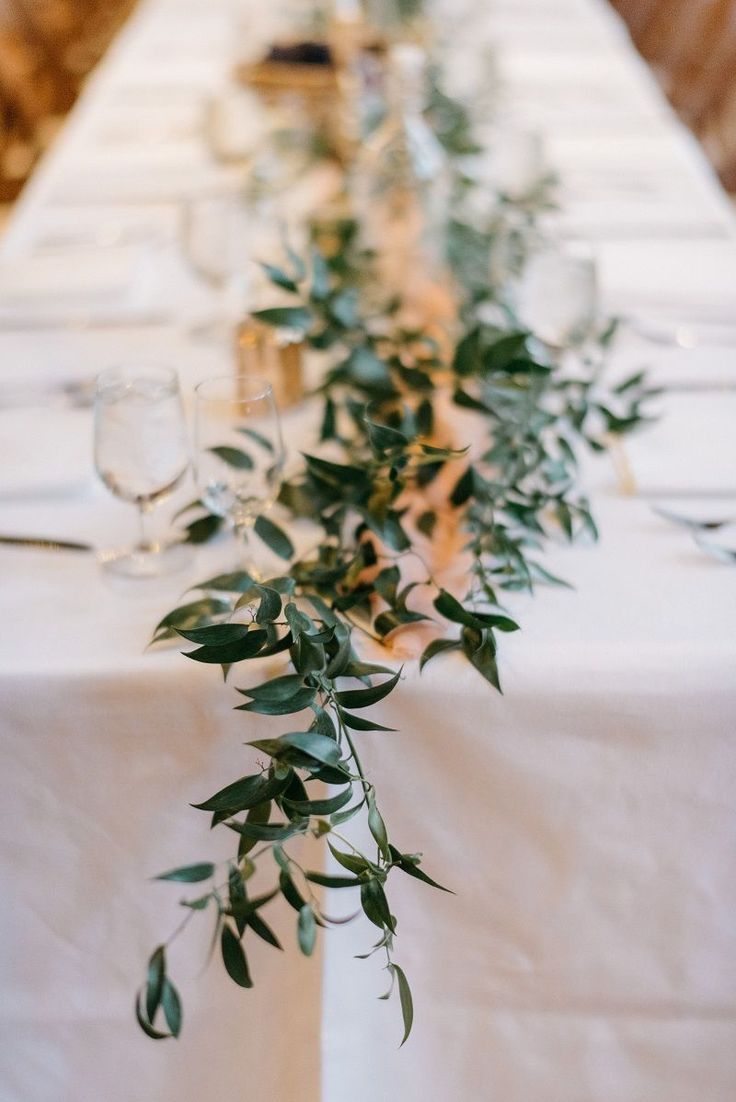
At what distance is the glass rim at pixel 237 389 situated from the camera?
0.91 meters

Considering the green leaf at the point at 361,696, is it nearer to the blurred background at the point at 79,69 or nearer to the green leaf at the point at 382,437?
the green leaf at the point at 382,437

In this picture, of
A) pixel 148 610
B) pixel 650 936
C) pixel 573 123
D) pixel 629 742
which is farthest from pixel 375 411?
pixel 573 123

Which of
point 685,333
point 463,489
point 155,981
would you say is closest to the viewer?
point 155,981

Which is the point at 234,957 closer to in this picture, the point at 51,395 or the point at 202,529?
the point at 202,529

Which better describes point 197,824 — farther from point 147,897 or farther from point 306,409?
point 306,409

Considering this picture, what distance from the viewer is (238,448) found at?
3.03ft

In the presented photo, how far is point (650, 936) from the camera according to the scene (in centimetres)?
91

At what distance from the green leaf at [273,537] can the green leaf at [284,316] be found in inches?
10.0

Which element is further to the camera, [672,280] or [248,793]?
[672,280]

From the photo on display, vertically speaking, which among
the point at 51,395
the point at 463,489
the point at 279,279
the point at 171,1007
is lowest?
the point at 171,1007

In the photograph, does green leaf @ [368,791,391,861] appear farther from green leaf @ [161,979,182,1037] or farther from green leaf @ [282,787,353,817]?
green leaf @ [161,979,182,1037]

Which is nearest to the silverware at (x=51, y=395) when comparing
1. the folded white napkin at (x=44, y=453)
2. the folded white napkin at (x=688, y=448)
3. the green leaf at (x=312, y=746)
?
the folded white napkin at (x=44, y=453)

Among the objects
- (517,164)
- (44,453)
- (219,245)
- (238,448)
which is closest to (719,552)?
(238,448)

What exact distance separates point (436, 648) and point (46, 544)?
44 cm
